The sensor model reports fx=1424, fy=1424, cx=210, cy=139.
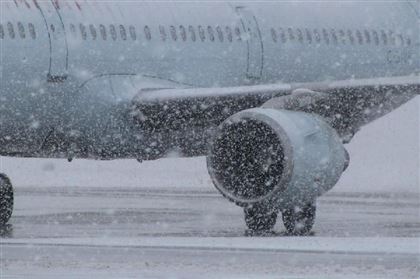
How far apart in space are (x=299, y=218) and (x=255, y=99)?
1.73 metres

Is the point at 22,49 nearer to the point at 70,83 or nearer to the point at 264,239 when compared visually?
the point at 70,83

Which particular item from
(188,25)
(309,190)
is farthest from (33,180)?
(309,190)

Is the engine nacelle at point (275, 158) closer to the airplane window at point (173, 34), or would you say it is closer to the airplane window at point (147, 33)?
the airplane window at point (147, 33)

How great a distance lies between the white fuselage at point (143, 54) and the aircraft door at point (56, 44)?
1 centimetres

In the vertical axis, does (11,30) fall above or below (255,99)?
above

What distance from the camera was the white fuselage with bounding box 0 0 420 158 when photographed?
19.2 meters

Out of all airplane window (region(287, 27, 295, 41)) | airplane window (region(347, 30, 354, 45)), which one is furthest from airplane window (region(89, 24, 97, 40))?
airplane window (region(347, 30, 354, 45))

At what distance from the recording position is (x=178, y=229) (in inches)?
741

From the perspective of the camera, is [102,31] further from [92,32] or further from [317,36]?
[317,36]

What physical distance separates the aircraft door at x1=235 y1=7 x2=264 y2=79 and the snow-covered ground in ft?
7.71

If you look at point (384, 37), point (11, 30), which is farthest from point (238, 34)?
point (11, 30)

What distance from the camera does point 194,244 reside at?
15328mm

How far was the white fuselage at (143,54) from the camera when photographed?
19.2 meters

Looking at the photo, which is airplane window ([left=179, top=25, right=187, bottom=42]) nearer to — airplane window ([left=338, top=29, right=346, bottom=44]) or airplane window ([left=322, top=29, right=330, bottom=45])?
airplane window ([left=322, top=29, right=330, bottom=45])
